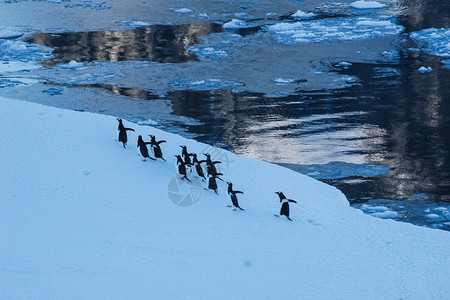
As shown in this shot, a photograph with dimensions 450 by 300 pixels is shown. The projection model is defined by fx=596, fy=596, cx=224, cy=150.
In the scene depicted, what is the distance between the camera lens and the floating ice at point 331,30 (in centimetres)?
2108

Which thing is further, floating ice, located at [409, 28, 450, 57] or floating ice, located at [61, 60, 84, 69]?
floating ice, located at [409, 28, 450, 57]

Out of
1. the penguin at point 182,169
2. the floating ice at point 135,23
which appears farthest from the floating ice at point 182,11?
the penguin at point 182,169

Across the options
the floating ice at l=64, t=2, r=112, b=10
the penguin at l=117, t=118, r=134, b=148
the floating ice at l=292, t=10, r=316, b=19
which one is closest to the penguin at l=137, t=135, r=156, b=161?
the penguin at l=117, t=118, r=134, b=148

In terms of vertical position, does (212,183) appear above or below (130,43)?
above

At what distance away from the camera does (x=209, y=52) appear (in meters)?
19.4

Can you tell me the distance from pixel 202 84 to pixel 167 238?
33.4ft

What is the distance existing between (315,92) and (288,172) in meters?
6.62

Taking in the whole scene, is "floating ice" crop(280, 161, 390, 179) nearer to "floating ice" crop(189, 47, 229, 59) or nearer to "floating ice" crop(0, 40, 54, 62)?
"floating ice" crop(189, 47, 229, 59)

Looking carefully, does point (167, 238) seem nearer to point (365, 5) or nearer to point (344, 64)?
point (344, 64)

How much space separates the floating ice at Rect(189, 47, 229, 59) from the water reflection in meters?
0.24

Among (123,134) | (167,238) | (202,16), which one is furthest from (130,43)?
(167,238)

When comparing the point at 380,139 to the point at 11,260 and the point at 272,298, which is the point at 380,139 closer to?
the point at 272,298

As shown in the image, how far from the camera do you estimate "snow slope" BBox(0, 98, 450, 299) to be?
5.84 meters

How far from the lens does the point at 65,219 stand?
666 centimetres
